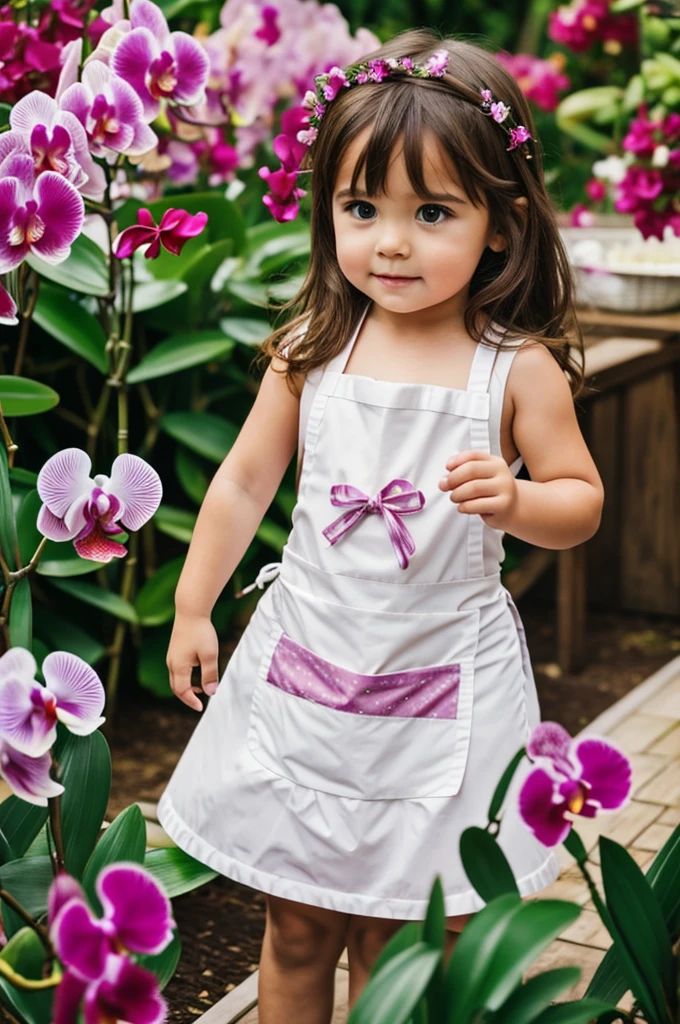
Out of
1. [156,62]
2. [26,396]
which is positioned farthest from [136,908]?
[26,396]

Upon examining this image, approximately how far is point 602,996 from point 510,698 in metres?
0.33

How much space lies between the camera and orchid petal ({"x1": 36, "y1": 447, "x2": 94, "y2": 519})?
1251 millimetres

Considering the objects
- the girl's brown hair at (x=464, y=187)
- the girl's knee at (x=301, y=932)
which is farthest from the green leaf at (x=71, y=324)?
the girl's knee at (x=301, y=932)

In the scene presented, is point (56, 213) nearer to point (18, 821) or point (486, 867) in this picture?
point (18, 821)

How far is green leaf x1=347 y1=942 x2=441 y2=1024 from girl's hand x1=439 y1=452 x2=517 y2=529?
1.43 ft

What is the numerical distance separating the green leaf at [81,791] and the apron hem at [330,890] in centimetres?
16

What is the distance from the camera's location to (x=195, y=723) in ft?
9.44

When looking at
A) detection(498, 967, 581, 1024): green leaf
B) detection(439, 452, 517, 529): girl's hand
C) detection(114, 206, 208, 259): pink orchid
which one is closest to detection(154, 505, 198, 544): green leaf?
detection(114, 206, 208, 259): pink orchid

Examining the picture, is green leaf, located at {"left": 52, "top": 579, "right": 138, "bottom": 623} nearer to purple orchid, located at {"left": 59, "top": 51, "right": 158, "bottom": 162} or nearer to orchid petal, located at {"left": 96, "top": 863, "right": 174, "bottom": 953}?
purple orchid, located at {"left": 59, "top": 51, "right": 158, "bottom": 162}

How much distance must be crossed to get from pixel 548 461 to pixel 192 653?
0.47m

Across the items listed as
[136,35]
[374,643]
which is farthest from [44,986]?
[136,35]

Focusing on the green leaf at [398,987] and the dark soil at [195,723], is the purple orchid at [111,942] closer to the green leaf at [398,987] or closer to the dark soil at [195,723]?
the green leaf at [398,987]

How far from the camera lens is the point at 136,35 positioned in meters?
1.66

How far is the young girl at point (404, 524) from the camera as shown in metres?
1.41
